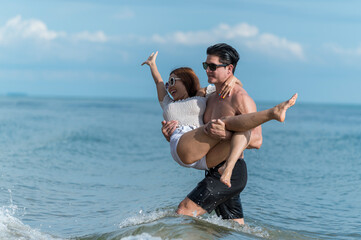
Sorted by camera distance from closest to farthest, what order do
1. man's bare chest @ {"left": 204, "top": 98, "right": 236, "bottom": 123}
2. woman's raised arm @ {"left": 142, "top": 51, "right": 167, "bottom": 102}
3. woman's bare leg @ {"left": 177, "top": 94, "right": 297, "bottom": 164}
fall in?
woman's bare leg @ {"left": 177, "top": 94, "right": 297, "bottom": 164}
man's bare chest @ {"left": 204, "top": 98, "right": 236, "bottom": 123}
woman's raised arm @ {"left": 142, "top": 51, "right": 167, "bottom": 102}

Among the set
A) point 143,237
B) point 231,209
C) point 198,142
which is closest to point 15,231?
point 143,237

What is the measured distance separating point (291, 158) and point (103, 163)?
21.2 feet

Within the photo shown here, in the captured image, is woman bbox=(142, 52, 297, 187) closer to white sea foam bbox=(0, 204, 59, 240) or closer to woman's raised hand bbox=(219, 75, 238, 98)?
woman's raised hand bbox=(219, 75, 238, 98)

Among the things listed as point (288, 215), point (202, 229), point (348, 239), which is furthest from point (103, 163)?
point (202, 229)

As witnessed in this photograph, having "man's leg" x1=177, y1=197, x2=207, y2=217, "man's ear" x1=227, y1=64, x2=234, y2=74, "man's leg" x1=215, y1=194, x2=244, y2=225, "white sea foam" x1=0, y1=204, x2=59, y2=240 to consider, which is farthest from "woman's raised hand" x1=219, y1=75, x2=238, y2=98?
"white sea foam" x1=0, y1=204, x2=59, y2=240

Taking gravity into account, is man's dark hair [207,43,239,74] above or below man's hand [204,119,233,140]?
above

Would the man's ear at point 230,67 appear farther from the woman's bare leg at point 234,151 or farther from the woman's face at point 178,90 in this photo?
the woman's bare leg at point 234,151

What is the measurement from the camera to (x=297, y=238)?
659 centimetres

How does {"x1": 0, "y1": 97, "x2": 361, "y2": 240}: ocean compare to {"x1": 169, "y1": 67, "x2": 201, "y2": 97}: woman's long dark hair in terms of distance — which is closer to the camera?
{"x1": 169, "y1": 67, "x2": 201, "y2": 97}: woman's long dark hair

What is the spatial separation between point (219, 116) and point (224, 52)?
2.02 ft

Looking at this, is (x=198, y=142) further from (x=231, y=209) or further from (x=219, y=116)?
(x=231, y=209)

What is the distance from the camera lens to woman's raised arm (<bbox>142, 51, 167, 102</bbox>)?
5.35m

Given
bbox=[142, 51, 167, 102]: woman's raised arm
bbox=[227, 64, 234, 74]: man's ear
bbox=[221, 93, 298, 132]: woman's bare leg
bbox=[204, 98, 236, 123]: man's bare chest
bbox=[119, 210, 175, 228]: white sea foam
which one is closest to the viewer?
bbox=[221, 93, 298, 132]: woman's bare leg

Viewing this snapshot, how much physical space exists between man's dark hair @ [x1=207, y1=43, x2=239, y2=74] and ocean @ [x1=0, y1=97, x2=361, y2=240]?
5.44 feet
